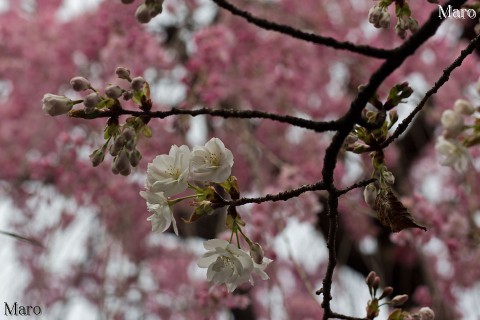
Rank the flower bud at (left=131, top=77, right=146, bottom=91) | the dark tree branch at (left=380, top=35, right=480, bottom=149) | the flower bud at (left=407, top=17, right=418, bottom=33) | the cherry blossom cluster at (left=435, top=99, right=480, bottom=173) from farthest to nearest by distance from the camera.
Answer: the cherry blossom cluster at (left=435, top=99, right=480, bottom=173) < the flower bud at (left=407, top=17, right=418, bottom=33) < the flower bud at (left=131, top=77, right=146, bottom=91) < the dark tree branch at (left=380, top=35, right=480, bottom=149)

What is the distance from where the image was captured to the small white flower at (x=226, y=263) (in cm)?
98

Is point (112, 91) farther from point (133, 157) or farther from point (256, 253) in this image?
point (256, 253)

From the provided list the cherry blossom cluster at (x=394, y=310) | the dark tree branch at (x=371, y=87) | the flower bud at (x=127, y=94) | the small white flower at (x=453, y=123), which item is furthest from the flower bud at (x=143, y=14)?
the small white flower at (x=453, y=123)

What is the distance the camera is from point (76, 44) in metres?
3.69

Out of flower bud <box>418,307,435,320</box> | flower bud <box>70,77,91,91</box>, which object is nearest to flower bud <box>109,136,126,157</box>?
flower bud <box>70,77,91,91</box>

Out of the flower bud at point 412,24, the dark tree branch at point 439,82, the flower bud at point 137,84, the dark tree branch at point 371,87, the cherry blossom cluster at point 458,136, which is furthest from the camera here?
the cherry blossom cluster at point 458,136

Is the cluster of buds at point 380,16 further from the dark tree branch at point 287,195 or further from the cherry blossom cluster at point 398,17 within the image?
the dark tree branch at point 287,195

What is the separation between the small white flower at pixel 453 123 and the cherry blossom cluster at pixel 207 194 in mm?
643

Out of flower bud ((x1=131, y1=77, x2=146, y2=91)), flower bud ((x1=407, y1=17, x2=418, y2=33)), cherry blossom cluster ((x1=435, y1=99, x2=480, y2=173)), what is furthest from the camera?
cherry blossom cluster ((x1=435, y1=99, x2=480, y2=173))

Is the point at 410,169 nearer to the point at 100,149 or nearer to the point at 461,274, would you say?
the point at 461,274

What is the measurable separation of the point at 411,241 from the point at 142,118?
1353 mm

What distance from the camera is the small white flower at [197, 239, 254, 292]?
977mm

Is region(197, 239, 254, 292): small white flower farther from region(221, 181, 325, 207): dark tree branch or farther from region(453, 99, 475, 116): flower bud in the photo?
region(453, 99, 475, 116): flower bud

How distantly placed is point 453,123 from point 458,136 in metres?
0.05
